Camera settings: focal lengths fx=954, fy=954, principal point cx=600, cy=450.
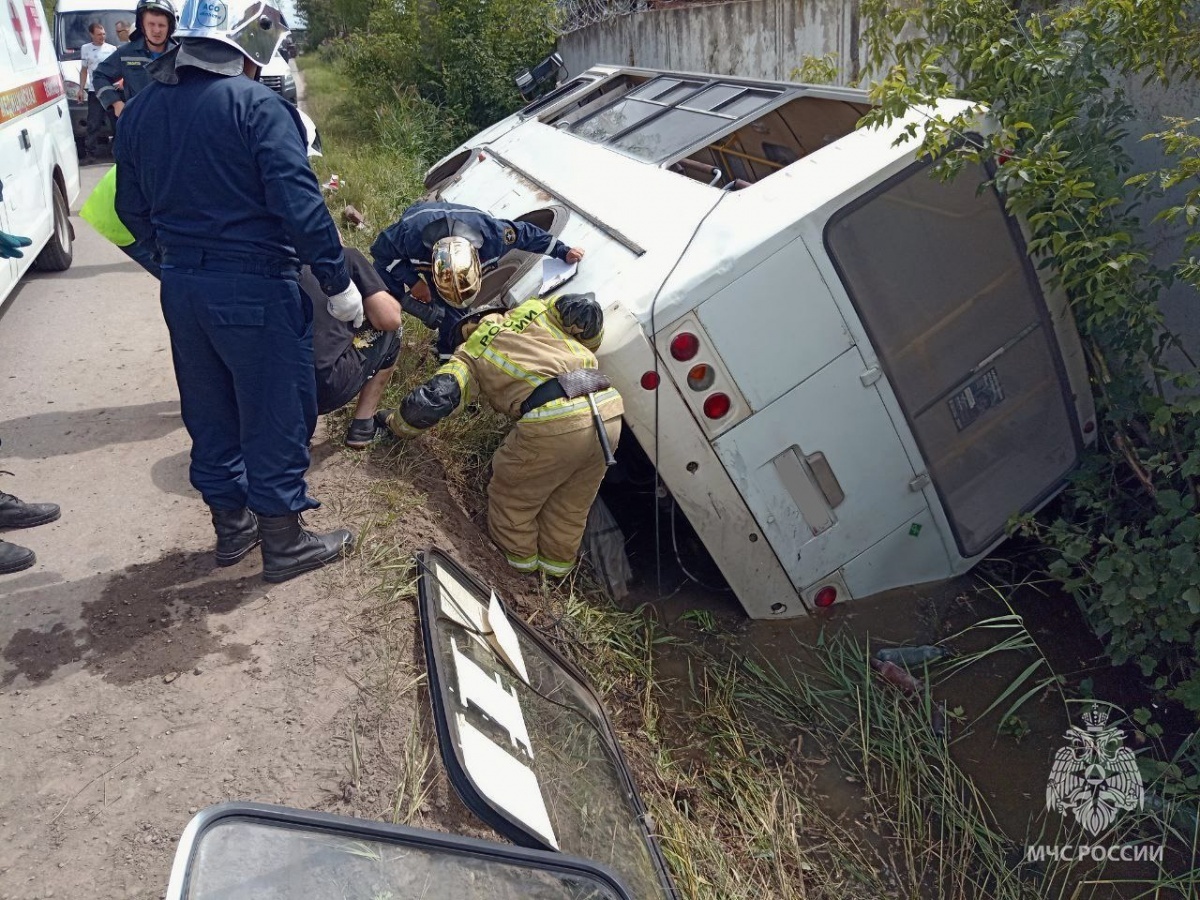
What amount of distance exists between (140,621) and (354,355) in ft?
4.34

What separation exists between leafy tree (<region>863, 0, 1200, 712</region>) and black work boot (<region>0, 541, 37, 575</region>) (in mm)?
3163

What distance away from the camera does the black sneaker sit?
3.90m

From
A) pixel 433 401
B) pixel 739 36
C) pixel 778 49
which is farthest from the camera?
pixel 739 36

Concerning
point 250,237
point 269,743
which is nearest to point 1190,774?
point 269,743

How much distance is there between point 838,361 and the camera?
3246 millimetres

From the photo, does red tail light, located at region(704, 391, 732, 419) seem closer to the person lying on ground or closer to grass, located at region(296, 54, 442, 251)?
the person lying on ground

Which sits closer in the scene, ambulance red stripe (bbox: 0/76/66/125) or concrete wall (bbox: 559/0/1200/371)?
concrete wall (bbox: 559/0/1200/371)

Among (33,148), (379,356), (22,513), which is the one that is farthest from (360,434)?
(33,148)

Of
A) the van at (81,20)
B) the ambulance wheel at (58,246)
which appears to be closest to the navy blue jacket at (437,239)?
the ambulance wheel at (58,246)

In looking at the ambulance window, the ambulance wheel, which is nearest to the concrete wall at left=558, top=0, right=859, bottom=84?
the ambulance window

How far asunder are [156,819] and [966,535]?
2863 mm

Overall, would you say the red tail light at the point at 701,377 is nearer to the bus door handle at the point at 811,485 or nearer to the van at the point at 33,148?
the bus door handle at the point at 811,485

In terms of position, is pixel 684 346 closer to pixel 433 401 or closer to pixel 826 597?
pixel 433 401

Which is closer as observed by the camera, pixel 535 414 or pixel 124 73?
pixel 535 414
